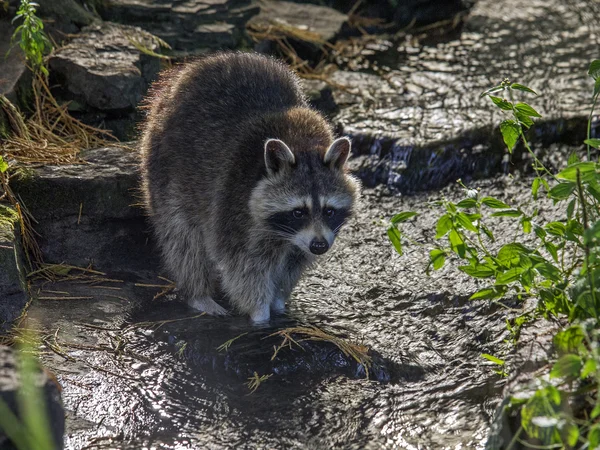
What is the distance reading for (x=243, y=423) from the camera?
11.8 feet

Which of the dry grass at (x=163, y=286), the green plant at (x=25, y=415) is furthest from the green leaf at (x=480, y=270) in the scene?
the dry grass at (x=163, y=286)

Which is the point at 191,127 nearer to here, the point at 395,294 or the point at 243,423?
the point at 395,294

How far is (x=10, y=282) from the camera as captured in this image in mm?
4129

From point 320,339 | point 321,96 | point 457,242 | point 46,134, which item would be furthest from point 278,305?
point 321,96

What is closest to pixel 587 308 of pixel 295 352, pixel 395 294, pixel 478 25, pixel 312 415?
pixel 312 415

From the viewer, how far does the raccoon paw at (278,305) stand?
461cm

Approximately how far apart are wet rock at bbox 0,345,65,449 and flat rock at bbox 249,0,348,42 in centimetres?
495

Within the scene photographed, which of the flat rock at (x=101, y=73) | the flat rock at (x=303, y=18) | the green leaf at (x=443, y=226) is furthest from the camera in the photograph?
the flat rock at (x=303, y=18)

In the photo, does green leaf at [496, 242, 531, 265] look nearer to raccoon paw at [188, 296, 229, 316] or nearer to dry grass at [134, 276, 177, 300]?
raccoon paw at [188, 296, 229, 316]

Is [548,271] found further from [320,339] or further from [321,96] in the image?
[321,96]

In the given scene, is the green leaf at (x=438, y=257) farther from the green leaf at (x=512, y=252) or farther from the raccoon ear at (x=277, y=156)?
the raccoon ear at (x=277, y=156)

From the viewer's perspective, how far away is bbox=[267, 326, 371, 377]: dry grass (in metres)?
4.00

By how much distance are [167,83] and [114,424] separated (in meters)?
2.19

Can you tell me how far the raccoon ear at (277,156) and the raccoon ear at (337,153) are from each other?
0.18 metres
